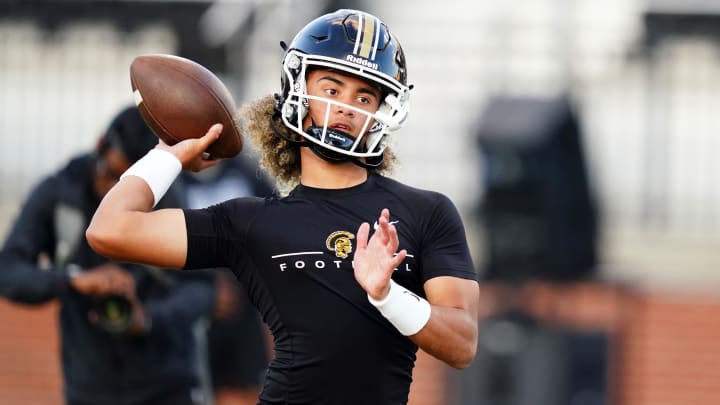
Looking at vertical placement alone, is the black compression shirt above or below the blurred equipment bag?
above

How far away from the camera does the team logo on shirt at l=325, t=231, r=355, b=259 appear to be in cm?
332

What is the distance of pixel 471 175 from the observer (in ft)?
40.4

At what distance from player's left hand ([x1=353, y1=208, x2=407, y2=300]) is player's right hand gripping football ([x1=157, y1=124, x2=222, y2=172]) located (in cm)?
64

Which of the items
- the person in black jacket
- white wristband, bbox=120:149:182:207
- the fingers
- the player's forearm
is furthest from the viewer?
the person in black jacket

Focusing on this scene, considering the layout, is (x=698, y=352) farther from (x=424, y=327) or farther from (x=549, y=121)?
(x=424, y=327)

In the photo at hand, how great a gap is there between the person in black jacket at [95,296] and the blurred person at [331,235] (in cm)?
175

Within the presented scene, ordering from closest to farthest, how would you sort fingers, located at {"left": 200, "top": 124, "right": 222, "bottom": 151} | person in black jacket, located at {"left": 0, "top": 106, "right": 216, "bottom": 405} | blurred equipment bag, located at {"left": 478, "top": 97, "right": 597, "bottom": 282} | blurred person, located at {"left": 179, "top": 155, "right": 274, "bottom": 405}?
fingers, located at {"left": 200, "top": 124, "right": 222, "bottom": 151} < person in black jacket, located at {"left": 0, "top": 106, "right": 216, "bottom": 405} < blurred person, located at {"left": 179, "top": 155, "right": 274, "bottom": 405} < blurred equipment bag, located at {"left": 478, "top": 97, "right": 597, "bottom": 282}

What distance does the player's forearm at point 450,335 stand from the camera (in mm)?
3189

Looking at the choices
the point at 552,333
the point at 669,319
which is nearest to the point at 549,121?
the point at 552,333

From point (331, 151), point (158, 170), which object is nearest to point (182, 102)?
point (158, 170)

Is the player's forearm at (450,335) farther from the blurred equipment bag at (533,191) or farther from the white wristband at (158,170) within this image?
the blurred equipment bag at (533,191)

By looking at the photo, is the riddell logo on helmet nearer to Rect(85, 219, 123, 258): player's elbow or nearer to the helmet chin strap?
the helmet chin strap

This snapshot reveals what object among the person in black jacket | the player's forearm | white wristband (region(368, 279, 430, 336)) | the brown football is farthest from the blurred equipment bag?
white wristband (region(368, 279, 430, 336))

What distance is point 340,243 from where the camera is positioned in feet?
10.9
